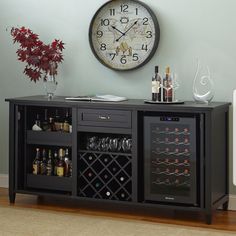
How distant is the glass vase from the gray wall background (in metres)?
0.28

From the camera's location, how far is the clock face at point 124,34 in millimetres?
5078

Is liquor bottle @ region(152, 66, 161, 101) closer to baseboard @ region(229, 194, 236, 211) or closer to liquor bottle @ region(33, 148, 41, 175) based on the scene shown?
baseboard @ region(229, 194, 236, 211)

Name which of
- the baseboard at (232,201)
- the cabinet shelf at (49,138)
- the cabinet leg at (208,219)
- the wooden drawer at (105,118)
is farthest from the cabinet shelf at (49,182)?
the baseboard at (232,201)

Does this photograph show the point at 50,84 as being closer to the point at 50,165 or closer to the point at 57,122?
the point at 57,122

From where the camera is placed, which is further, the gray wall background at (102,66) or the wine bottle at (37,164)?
the wine bottle at (37,164)

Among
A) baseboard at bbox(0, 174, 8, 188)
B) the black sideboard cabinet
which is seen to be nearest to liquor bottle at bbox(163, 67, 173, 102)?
the black sideboard cabinet

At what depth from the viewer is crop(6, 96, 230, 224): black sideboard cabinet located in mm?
4562

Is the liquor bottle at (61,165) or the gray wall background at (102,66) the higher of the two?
the gray wall background at (102,66)

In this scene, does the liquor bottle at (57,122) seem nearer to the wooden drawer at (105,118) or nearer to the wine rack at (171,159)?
the wooden drawer at (105,118)

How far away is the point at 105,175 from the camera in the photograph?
4.89 meters

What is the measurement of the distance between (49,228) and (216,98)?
1633 millimetres

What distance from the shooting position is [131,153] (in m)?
4.77

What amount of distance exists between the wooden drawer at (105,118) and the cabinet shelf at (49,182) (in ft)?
1.62

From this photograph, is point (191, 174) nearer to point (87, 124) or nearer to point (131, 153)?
point (131, 153)
